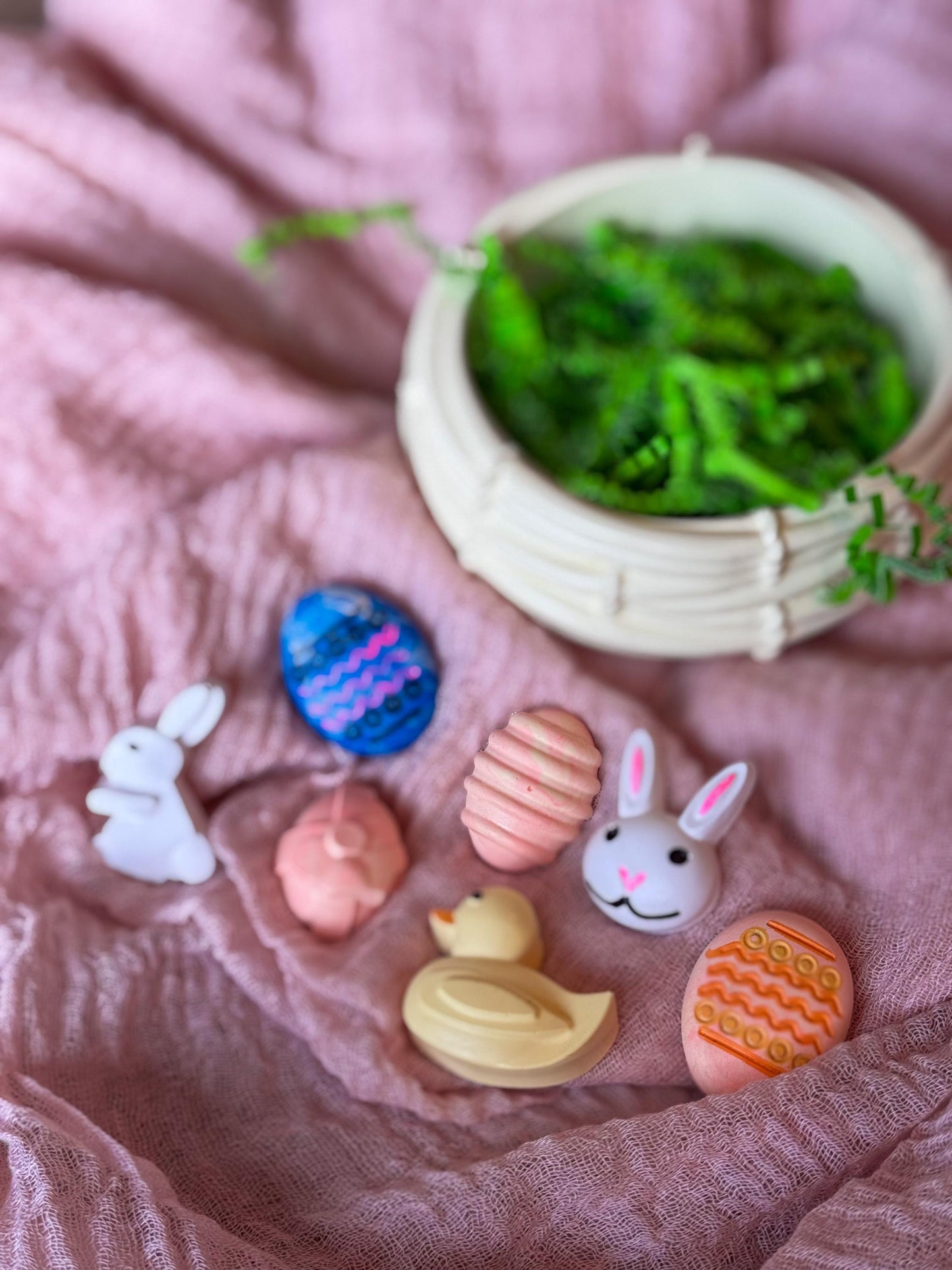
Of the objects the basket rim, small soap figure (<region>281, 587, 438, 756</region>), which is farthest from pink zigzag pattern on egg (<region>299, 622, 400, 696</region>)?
the basket rim

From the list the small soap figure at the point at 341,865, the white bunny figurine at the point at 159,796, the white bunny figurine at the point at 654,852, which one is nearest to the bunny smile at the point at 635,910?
the white bunny figurine at the point at 654,852

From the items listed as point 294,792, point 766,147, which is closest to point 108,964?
point 294,792

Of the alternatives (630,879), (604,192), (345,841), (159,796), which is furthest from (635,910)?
(604,192)

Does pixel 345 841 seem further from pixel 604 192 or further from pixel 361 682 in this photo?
pixel 604 192

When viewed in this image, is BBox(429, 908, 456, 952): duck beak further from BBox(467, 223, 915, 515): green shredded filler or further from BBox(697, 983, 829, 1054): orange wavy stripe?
BBox(467, 223, 915, 515): green shredded filler

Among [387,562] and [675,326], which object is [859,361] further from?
[387,562]

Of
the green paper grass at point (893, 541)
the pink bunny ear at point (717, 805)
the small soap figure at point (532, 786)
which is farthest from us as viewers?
the green paper grass at point (893, 541)

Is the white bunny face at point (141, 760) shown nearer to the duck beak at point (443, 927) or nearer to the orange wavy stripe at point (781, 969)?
the duck beak at point (443, 927)
